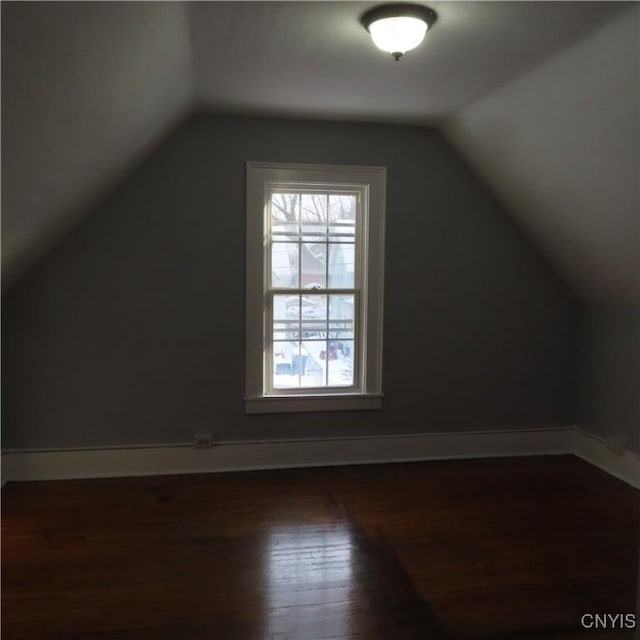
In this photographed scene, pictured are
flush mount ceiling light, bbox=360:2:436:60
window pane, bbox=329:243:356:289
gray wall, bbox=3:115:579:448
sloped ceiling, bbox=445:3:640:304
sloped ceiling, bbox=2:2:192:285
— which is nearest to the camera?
sloped ceiling, bbox=2:2:192:285

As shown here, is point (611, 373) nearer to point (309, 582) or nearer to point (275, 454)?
point (275, 454)

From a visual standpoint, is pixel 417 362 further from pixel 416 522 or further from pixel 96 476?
pixel 96 476

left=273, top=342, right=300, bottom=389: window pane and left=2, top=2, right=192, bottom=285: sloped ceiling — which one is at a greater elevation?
left=2, top=2, right=192, bottom=285: sloped ceiling

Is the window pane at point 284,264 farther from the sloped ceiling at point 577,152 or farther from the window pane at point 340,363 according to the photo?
the sloped ceiling at point 577,152

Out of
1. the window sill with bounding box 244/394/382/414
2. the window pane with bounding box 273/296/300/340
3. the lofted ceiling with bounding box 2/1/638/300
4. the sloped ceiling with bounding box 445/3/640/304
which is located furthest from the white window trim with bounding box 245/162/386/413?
the sloped ceiling with bounding box 445/3/640/304

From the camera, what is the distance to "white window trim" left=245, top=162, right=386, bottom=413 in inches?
153

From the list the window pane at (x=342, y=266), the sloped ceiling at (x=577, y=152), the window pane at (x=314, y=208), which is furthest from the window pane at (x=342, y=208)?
the sloped ceiling at (x=577, y=152)

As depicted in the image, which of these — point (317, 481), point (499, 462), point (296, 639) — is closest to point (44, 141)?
point (296, 639)

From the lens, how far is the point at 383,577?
8.71ft

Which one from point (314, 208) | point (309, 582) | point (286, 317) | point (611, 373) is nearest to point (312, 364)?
point (286, 317)

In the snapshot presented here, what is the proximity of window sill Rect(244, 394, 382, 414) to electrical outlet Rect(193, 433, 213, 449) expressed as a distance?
0.99 ft

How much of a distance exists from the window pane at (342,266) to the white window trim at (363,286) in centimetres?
10

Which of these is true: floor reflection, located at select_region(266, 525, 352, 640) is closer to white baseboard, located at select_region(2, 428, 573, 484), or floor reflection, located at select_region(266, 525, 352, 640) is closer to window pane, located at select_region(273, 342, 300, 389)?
white baseboard, located at select_region(2, 428, 573, 484)

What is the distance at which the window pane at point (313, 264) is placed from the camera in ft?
13.4
